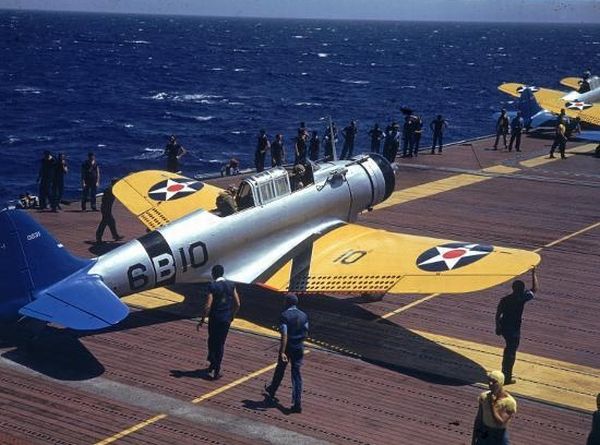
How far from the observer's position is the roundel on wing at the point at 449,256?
15.8 meters

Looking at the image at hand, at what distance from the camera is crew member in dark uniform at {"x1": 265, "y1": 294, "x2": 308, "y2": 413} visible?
12758mm

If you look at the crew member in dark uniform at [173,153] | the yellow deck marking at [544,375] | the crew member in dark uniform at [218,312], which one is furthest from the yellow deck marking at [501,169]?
the crew member in dark uniform at [218,312]

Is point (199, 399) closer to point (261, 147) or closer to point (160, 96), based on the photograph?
point (261, 147)

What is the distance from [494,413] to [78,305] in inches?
274

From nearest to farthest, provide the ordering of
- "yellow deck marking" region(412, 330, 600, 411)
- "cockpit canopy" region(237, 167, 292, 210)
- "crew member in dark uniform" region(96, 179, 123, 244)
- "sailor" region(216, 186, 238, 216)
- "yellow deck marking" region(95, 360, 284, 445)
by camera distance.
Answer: "yellow deck marking" region(95, 360, 284, 445), "yellow deck marking" region(412, 330, 600, 411), "sailor" region(216, 186, 238, 216), "cockpit canopy" region(237, 167, 292, 210), "crew member in dark uniform" region(96, 179, 123, 244)

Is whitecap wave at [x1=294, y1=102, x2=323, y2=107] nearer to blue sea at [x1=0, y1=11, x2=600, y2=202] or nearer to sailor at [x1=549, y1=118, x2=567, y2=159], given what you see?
blue sea at [x1=0, y1=11, x2=600, y2=202]

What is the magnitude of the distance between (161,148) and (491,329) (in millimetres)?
49055

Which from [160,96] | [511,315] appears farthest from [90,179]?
[160,96]

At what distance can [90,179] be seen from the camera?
82.0 ft

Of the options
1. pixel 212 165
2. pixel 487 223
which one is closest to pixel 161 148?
pixel 212 165

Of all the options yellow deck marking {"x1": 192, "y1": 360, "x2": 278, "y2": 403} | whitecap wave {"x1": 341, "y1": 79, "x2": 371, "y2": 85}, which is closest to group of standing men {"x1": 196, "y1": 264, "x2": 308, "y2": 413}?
yellow deck marking {"x1": 192, "y1": 360, "x2": 278, "y2": 403}

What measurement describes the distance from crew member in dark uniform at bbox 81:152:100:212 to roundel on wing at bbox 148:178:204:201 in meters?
3.43

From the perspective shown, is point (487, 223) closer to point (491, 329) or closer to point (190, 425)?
point (491, 329)

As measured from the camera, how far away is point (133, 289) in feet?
51.3
